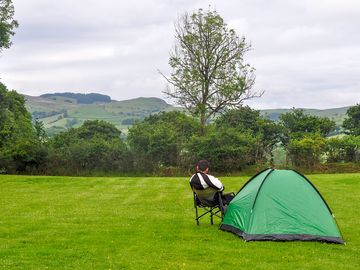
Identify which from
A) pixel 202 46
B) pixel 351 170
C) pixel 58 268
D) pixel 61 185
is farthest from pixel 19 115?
pixel 58 268

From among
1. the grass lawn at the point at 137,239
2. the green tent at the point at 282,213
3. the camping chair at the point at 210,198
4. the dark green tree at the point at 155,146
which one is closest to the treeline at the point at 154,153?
the dark green tree at the point at 155,146

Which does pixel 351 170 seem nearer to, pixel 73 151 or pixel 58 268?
pixel 73 151

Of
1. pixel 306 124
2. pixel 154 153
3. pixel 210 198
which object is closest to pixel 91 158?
pixel 154 153

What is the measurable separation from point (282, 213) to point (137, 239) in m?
3.21

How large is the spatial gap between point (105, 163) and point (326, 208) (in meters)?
24.8

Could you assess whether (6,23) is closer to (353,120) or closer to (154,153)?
(154,153)

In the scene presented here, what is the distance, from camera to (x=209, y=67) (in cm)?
4056

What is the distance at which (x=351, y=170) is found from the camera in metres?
34.1

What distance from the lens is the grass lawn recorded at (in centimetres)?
855

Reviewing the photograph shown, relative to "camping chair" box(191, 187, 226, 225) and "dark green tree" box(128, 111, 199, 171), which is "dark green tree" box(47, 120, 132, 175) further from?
"camping chair" box(191, 187, 226, 225)

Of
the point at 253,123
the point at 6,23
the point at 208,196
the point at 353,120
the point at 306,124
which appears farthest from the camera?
the point at 353,120

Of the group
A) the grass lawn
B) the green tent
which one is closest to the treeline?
the grass lawn

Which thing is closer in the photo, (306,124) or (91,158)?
(91,158)

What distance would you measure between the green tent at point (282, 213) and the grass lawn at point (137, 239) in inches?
12.0
